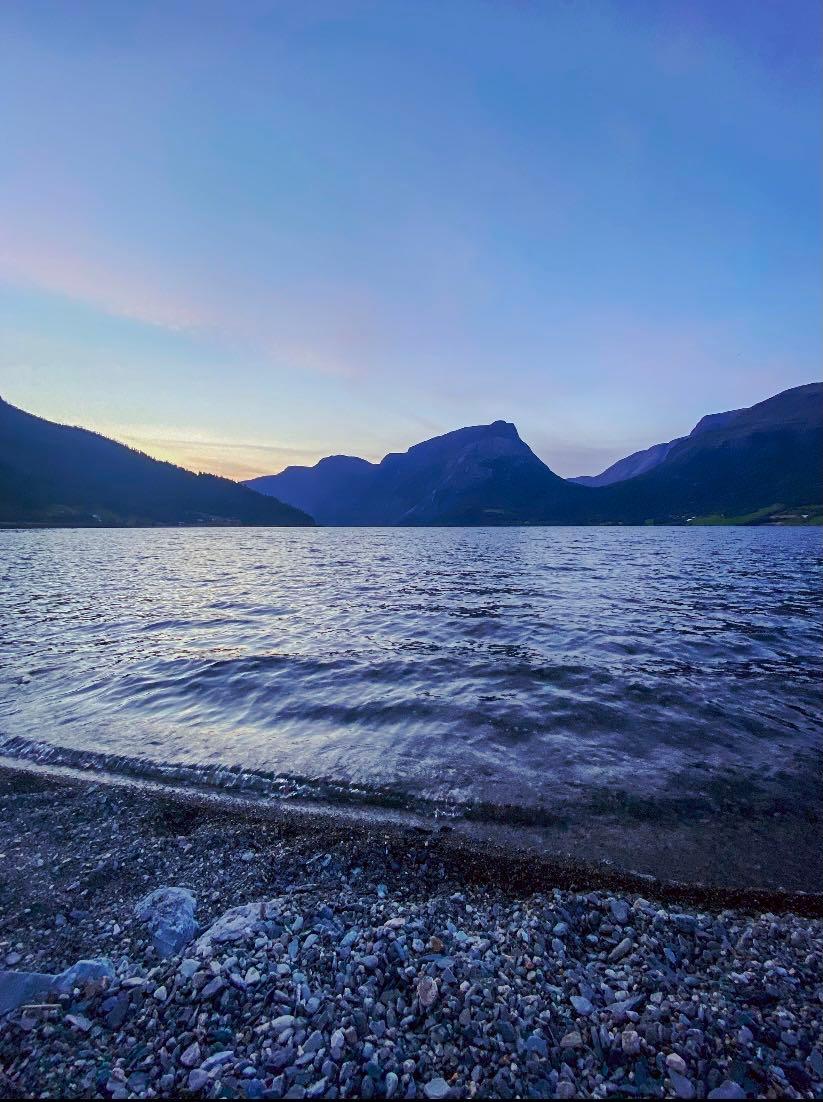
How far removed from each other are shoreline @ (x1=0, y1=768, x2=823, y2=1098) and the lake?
7.27ft

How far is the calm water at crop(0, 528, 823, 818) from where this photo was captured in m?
10.9

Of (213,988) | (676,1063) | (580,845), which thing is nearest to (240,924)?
(213,988)

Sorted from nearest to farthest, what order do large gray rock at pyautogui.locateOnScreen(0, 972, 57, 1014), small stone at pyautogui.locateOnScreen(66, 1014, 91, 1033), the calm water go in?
small stone at pyautogui.locateOnScreen(66, 1014, 91, 1033)
large gray rock at pyautogui.locateOnScreen(0, 972, 57, 1014)
the calm water

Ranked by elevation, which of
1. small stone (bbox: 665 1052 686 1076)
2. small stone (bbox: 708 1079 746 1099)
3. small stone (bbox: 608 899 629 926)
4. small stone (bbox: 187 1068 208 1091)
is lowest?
small stone (bbox: 608 899 629 926)

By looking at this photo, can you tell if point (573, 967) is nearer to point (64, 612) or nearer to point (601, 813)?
point (601, 813)

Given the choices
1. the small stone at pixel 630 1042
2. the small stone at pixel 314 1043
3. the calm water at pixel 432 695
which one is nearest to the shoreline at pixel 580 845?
the calm water at pixel 432 695

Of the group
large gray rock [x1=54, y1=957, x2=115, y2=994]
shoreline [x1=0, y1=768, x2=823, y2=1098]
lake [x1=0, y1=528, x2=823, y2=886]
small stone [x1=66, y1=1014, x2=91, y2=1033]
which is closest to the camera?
shoreline [x1=0, y1=768, x2=823, y2=1098]

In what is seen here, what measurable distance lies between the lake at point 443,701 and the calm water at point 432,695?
0.27ft

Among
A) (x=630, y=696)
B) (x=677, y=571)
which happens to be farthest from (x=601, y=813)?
(x=677, y=571)

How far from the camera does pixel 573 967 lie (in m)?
5.58

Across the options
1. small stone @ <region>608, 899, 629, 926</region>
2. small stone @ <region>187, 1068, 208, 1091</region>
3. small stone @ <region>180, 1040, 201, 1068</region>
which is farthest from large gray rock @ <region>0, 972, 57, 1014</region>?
small stone @ <region>608, 899, 629, 926</region>

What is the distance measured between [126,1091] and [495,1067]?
3247mm

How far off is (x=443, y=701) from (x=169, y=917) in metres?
9.97

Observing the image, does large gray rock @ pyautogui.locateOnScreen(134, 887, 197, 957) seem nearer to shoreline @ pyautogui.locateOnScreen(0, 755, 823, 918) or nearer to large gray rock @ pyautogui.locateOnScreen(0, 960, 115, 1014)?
large gray rock @ pyautogui.locateOnScreen(0, 960, 115, 1014)
